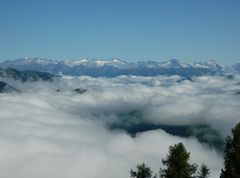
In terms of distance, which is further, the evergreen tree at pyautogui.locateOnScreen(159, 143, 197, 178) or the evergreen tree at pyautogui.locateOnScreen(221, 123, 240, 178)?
the evergreen tree at pyautogui.locateOnScreen(159, 143, 197, 178)

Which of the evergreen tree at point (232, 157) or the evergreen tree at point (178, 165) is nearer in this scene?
the evergreen tree at point (232, 157)

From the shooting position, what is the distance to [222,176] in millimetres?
49750

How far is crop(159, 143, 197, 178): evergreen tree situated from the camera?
52.4 m

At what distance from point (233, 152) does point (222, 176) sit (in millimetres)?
2948

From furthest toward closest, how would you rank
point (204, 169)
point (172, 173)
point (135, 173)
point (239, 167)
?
point (204, 169)
point (135, 173)
point (172, 173)
point (239, 167)

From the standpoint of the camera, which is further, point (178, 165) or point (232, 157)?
point (178, 165)

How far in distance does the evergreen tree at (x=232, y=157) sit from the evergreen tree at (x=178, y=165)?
14.1 ft

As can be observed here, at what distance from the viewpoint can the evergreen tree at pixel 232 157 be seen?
4816 cm

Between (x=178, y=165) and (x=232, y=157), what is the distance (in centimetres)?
670

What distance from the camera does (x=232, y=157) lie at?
163ft

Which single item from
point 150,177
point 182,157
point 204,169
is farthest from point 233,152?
point 204,169

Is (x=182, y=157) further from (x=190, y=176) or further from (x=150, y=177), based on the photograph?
(x=150, y=177)

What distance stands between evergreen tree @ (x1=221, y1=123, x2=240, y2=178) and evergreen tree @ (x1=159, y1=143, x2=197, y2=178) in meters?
4.30

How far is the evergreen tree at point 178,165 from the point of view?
52.4m
